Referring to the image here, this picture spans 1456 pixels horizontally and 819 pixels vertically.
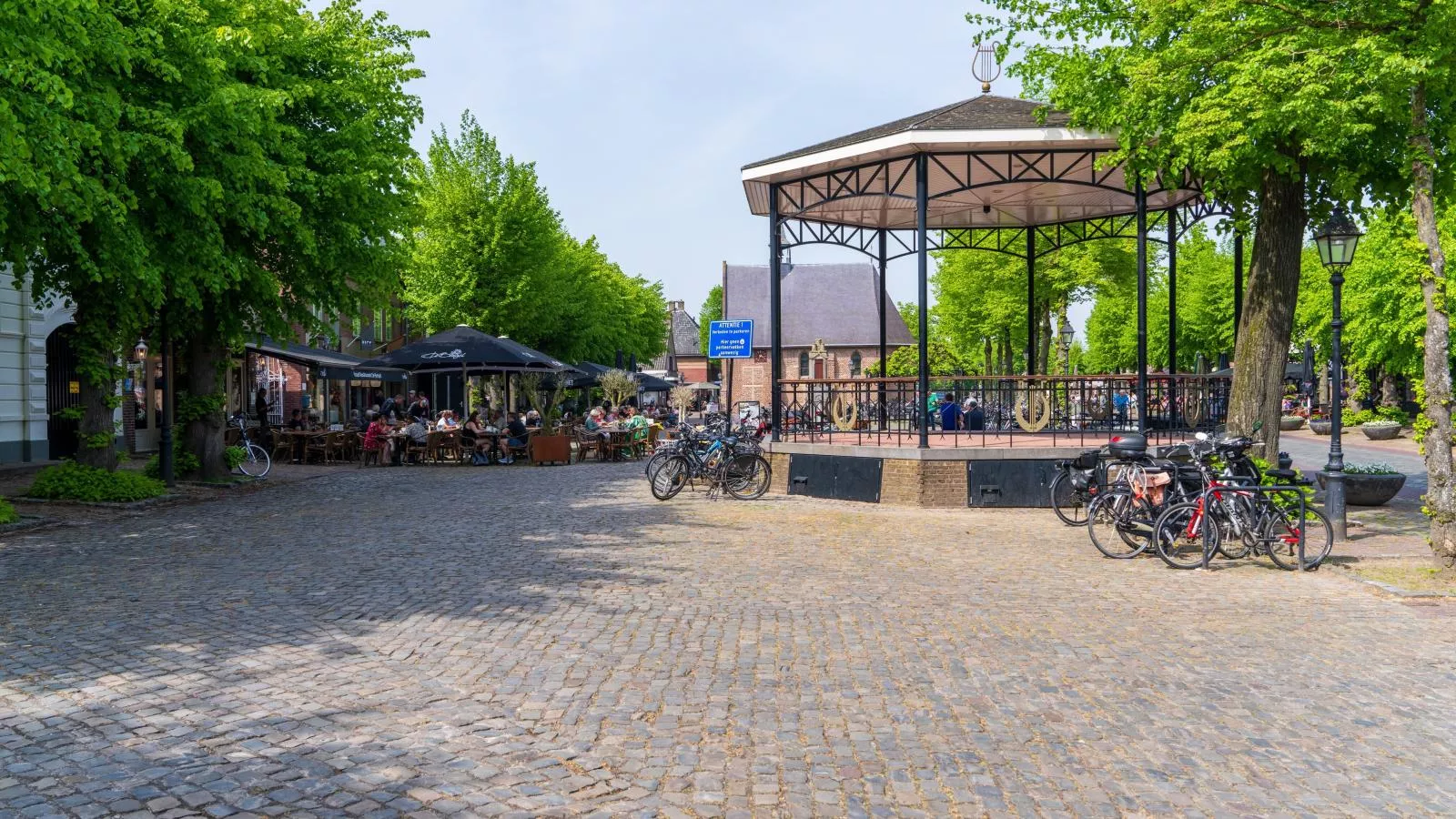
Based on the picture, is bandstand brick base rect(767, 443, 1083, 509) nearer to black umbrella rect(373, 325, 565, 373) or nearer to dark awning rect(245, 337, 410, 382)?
black umbrella rect(373, 325, 565, 373)

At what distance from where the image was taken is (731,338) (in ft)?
53.6

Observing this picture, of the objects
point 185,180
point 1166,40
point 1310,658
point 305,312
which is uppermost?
point 1166,40

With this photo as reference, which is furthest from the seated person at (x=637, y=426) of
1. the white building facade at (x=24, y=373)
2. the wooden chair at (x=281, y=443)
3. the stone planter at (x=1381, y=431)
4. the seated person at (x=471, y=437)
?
the stone planter at (x=1381, y=431)

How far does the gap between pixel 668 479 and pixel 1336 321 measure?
28.6ft

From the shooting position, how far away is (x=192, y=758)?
453 centimetres

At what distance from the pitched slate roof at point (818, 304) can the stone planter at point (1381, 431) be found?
1373 inches

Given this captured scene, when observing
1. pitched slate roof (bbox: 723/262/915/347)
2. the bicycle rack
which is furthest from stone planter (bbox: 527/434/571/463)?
pitched slate roof (bbox: 723/262/915/347)

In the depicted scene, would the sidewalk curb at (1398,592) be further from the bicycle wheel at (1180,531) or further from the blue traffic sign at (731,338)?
the blue traffic sign at (731,338)

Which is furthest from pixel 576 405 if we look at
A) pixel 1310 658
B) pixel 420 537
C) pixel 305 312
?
pixel 1310 658

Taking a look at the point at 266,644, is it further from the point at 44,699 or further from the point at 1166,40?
the point at 1166,40

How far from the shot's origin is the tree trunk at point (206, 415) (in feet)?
58.1

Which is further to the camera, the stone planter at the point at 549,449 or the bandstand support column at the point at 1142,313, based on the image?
the stone planter at the point at 549,449

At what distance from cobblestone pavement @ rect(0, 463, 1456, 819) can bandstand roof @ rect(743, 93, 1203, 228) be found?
6479mm

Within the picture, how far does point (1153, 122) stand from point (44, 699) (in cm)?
1194
